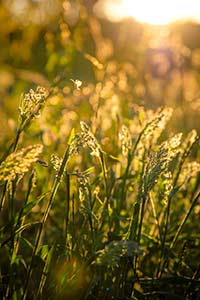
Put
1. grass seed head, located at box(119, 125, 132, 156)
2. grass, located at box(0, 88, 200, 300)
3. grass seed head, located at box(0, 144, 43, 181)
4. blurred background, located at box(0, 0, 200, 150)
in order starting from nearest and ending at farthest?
grass seed head, located at box(0, 144, 43, 181) → grass, located at box(0, 88, 200, 300) → grass seed head, located at box(119, 125, 132, 156) → blurred background, located at box(0, 0, 200, 150)

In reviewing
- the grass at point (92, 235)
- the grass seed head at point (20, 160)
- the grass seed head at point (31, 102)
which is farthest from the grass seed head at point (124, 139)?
the grass seed head at point (20, 160)

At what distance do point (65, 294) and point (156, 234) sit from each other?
14.1 inches

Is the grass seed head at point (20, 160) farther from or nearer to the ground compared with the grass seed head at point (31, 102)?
nearer to the ground

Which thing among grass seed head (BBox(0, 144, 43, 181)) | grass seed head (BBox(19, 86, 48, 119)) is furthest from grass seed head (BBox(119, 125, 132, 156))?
grass seed head (BBox(0, 144, 43, 181))

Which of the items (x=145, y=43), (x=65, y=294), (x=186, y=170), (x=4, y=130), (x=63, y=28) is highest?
(x=145, y=43)

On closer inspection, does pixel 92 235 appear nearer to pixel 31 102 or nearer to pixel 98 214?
pixel 98 214

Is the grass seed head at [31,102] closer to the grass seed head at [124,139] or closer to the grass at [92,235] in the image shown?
the grass at [92,235]

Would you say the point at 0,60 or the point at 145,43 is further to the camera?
the point at 0,60

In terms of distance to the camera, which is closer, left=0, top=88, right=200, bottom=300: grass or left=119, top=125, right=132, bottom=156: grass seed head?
left=0, top=88, right=200, bottom=300: grass

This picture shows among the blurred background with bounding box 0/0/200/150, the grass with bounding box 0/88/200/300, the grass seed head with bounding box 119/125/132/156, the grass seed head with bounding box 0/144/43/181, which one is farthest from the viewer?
the blurred background with bounding box 0/0/200/150

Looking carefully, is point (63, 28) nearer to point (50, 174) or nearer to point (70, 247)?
point (50, 174)

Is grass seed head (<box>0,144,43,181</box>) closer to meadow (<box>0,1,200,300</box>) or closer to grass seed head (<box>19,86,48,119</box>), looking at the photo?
meadow (<box>0,1,200,300</box>)

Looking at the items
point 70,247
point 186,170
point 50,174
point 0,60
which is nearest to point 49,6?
point 50,174

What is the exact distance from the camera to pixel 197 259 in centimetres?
133
